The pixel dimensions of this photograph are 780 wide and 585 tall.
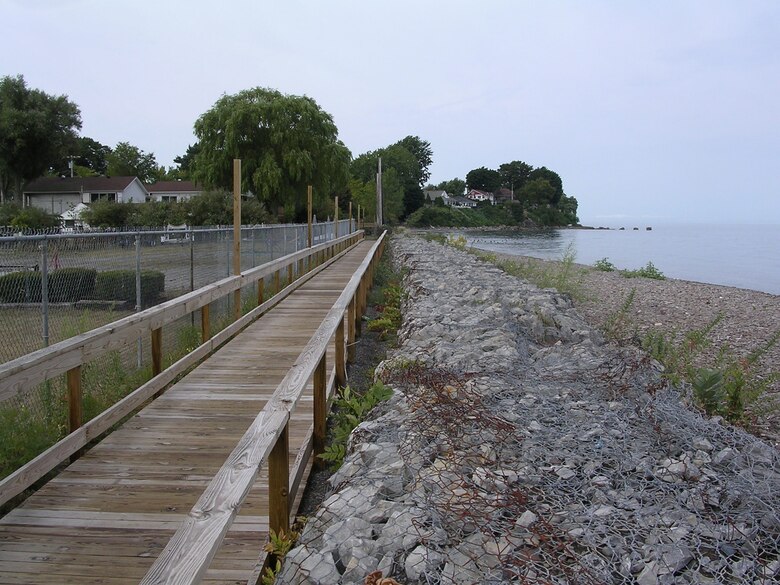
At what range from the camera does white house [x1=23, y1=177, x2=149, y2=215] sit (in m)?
66.7

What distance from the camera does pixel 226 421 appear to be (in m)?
5.27

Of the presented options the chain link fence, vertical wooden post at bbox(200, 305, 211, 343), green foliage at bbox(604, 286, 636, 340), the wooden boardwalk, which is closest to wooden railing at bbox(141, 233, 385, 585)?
the wooden boardwalk

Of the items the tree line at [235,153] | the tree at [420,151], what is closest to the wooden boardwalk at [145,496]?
the tree line at [235,153]

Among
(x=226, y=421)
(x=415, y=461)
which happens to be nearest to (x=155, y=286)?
(x=226, y=421)

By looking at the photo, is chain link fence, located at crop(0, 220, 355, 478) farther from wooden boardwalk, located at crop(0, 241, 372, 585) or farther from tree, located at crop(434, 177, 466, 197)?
tree, located at crop(434, 177, 466, 197)

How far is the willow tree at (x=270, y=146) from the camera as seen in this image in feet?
141

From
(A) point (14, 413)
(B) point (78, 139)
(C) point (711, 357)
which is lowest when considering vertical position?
(C) point (711, 357)

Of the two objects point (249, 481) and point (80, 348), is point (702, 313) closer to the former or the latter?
point (80, 348)

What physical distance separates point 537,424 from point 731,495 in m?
1.22

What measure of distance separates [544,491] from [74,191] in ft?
237

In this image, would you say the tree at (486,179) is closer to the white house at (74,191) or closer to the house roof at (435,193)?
the house roof at (435,193)

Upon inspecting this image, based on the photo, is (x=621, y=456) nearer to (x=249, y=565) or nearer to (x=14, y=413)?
(x=249, y=565)

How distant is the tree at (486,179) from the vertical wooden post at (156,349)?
520ft

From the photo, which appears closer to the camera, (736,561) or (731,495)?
(736,561)
